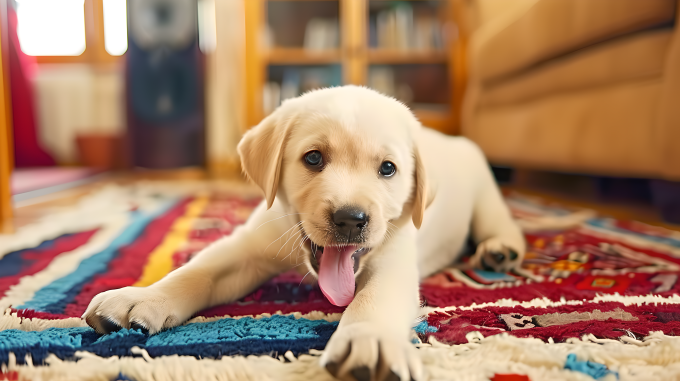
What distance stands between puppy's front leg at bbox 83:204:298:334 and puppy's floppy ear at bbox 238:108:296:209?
0.10 meters

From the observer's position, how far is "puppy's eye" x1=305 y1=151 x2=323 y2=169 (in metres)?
1.10

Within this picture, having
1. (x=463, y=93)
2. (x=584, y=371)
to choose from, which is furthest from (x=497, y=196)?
(x=463, y=93)

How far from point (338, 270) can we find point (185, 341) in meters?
0.35

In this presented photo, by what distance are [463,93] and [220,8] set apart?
2574 mm

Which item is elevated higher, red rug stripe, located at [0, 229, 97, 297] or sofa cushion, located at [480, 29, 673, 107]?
sofa cushion, located at [480, 29, 673, 107]

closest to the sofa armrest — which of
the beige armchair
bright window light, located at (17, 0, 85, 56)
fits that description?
the beige armchair

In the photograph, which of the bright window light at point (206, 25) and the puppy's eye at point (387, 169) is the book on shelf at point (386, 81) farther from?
the puppy's eye at point (387, 169)

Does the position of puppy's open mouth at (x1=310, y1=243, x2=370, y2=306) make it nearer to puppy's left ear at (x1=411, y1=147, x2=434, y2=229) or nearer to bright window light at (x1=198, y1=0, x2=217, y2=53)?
puppy's left ear at (x1=411, y1=147, x2=434, y2=229)

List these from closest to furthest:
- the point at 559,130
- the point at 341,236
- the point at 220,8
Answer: the point at 341,236, the point at 559,130, the point at 220,8

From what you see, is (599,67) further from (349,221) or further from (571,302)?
(349,221)

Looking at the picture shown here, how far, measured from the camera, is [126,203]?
2.83 m

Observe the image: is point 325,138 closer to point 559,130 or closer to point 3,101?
point 3,101

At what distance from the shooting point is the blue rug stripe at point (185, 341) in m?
0.81

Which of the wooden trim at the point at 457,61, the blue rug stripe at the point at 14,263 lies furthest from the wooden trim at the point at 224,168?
the blue rug stripe at the point at 14,263
